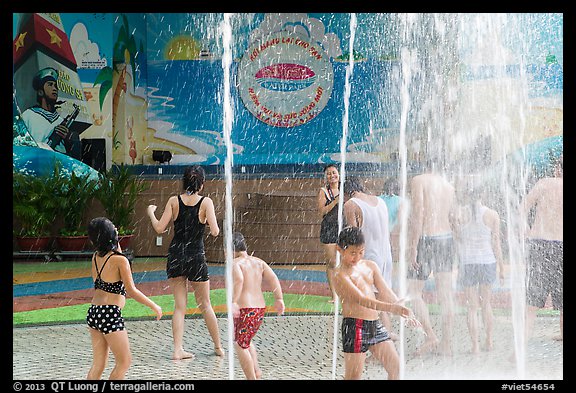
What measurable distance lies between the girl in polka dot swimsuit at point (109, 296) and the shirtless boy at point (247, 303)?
61cm

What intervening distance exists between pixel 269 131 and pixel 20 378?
11566mm

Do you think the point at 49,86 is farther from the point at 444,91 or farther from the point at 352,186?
the point at 352,186

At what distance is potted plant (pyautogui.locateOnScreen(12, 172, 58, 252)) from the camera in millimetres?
13477

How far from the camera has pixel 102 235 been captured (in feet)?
14.8

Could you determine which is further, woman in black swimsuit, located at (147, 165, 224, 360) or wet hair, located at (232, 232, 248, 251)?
woman in black swimsuit, located at (147, 165, 224, 360)

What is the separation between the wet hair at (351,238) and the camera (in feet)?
14.5

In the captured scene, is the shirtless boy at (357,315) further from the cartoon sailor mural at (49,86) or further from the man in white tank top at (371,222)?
the cartoon sailor mural at (49,86)

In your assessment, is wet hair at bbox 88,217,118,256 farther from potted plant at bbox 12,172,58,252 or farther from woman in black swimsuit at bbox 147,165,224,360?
potted plant at bbox 12,172,58,252

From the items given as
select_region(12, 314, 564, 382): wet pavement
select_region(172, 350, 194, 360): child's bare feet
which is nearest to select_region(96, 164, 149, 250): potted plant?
select_region(12, 314, 564, 382): wet pavement

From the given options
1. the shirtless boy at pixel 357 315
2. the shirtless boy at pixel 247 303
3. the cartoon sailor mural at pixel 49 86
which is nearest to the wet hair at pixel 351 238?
the shirtless boy at pixel 357 315

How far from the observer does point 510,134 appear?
54.5ft

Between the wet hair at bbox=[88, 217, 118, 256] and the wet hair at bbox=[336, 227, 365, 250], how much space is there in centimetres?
→ 137

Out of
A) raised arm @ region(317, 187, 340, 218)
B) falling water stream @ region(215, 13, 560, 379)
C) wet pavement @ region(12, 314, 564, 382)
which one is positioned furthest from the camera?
falling water stream @ region(215, 13, 560, 379)

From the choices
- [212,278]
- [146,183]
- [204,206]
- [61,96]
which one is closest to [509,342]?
[204,206]
